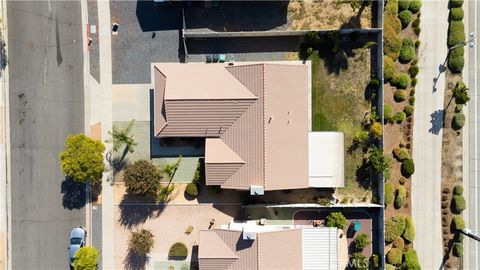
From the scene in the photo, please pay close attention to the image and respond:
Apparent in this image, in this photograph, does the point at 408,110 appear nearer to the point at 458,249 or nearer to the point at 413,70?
the point at 413,70

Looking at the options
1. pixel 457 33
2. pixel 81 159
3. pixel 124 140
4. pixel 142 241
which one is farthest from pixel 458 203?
A: pixel 81 159

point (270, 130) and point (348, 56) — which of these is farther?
point (348, 56)

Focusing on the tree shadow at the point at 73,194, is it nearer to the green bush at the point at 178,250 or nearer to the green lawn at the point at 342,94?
the green bush at the point at 178,250

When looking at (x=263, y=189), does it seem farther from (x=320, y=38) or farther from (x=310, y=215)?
(x=320, y=38)

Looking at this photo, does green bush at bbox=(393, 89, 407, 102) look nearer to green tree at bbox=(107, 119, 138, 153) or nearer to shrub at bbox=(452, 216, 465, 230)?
shrub at bbox=(452, 216, 465, 230)

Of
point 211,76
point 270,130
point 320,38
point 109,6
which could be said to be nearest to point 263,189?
point 270,130
